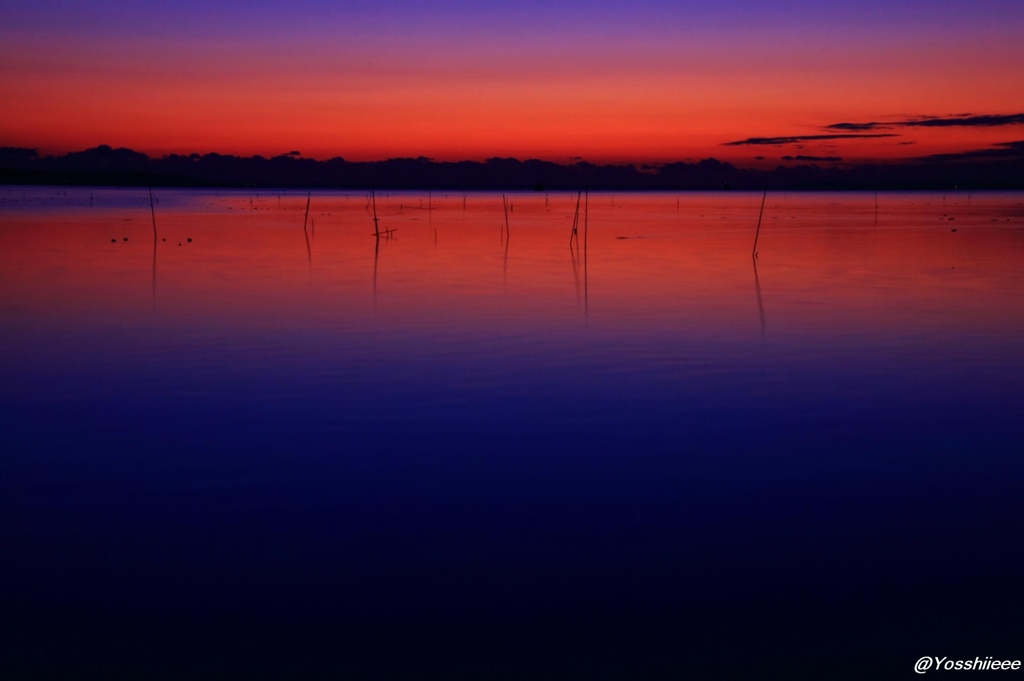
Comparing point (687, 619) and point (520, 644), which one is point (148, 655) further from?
point (687, 619)

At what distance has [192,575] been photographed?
14.6 ft

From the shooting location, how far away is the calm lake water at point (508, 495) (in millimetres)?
3930

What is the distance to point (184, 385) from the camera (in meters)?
8.74

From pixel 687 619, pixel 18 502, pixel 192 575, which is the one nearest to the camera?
pixel 687 619

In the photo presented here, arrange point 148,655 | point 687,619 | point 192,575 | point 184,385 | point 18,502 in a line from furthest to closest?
point 184,385, point 18,502, point 192,575, point 687,619, point 148,655

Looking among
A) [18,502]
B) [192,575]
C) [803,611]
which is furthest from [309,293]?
[803,611]

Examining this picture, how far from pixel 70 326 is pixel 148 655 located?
32.4 feet

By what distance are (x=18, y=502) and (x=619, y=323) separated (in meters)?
8.71

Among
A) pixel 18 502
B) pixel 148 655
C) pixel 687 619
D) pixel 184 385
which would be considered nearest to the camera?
pixel 148 655

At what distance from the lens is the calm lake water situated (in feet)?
12.9

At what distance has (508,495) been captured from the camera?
5.62m

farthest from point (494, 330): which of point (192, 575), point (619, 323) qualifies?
point (192, 575)

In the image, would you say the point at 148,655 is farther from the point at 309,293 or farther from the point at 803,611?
the point at 309,293

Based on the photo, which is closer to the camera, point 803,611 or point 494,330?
point 803,611
